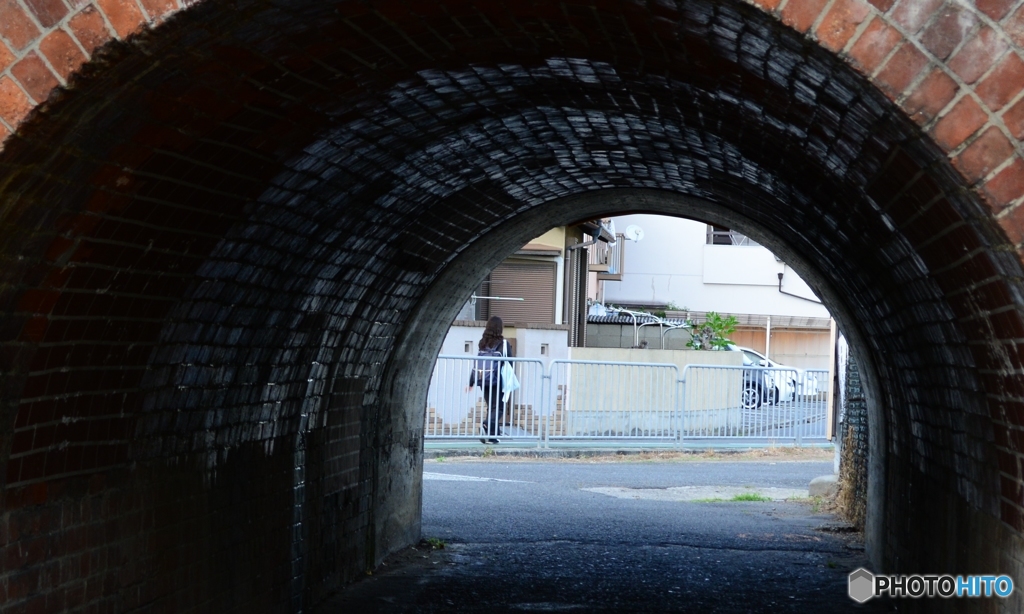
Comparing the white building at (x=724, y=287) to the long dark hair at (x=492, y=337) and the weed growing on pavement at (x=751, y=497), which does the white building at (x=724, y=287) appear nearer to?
the long dark hair at (x=492, y=337)

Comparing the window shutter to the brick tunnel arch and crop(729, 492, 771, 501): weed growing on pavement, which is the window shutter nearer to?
crop(729, 492, 771, 501): weed growing on pavement

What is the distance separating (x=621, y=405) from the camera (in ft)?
68.3

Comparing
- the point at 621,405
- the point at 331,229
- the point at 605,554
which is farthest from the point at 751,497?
the point at 331,229

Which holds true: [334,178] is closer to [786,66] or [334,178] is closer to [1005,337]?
[786,66]

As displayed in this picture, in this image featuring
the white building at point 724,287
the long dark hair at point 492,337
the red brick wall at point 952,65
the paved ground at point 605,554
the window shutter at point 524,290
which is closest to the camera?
the red brick wall at point 952,65

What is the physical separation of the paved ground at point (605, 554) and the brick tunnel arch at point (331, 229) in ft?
2.63

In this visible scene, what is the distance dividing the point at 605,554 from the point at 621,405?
10269mm

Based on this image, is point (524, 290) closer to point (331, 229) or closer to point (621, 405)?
point (621, 405)

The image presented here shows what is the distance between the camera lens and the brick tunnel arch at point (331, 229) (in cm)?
404

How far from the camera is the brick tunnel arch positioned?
4.04m

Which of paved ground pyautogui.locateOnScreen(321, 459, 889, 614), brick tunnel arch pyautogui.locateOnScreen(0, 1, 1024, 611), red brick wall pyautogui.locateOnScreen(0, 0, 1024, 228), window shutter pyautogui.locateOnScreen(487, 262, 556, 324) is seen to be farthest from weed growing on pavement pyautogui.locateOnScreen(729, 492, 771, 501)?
window shutter pyautogui.locateOnScreen(487, 262, 556, 324)

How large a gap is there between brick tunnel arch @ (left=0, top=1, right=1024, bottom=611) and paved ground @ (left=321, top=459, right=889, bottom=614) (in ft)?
2.63

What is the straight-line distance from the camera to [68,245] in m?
4.46

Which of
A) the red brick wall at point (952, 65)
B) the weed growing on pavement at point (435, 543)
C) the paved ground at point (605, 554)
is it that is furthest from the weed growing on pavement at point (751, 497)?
the red brick wall at point (952, 65)
